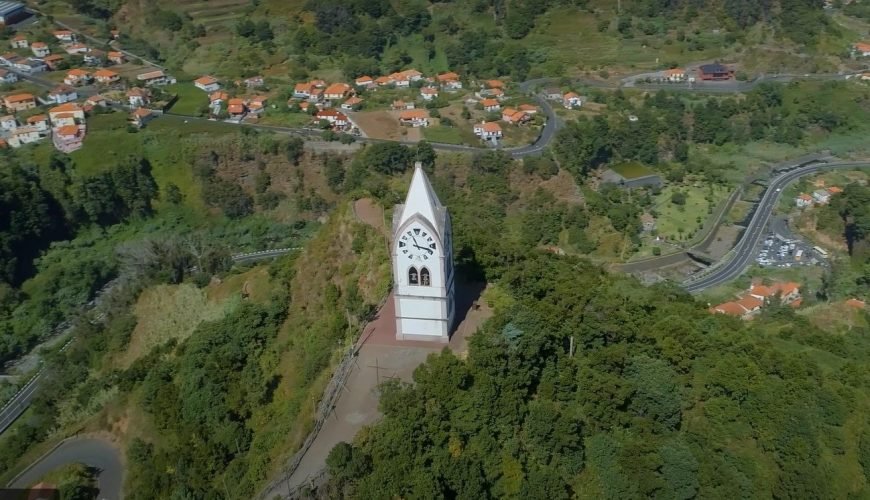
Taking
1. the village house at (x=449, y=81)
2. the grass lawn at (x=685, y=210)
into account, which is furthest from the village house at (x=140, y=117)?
the grass lawn at (x=685, y=210)

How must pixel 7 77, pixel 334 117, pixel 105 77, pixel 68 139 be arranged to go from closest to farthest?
pixel 68 139 < pixel 334 117 < pixel 7 77 < pixel 105 77

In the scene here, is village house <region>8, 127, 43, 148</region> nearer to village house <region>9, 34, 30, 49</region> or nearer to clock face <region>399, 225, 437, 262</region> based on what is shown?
village house <region>9, 34, 30, 49</region>

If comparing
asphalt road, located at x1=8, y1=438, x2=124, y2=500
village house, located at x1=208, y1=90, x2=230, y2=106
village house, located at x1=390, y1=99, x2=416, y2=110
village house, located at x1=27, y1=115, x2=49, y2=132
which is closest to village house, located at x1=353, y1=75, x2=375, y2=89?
village house, located at x1=390, y1=99, x2=416, y2=110

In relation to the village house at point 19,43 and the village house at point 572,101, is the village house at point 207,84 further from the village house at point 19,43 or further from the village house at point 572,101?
the village house at point 572,101

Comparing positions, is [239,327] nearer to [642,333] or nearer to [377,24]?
[642,333]

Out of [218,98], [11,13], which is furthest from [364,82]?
[11,13]

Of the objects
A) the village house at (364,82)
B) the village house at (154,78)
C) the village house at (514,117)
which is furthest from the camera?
the village house at (364,82)

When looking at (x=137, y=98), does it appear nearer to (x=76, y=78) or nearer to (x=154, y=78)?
(x=154, y=78)
